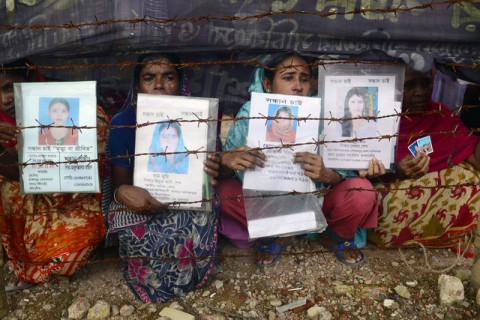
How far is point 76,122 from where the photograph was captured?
1.95 meters

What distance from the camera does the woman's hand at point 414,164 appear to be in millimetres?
2324

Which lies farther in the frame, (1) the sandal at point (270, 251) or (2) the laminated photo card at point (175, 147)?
(1) the sandal at point (270, 251)

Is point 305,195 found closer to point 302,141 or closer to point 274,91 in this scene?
point 302,141

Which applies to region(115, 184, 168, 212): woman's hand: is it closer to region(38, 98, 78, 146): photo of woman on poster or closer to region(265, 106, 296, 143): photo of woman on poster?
region(38, 98, 78, 146): photo of woman on poster

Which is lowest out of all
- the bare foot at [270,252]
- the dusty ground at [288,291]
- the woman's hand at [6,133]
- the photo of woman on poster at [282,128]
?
the dusty ground at [288,291]

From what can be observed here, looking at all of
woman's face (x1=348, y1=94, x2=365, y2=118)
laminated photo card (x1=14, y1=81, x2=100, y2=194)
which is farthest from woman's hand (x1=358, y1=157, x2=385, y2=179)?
laminated photo card (x1=14, y1=81, x2=100, y2=194)

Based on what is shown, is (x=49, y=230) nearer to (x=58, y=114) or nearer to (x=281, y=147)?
(x=58, y=114)

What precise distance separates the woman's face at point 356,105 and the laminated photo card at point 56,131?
122 cm

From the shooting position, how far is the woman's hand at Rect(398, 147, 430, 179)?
2.32m

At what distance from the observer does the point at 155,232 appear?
225 cm

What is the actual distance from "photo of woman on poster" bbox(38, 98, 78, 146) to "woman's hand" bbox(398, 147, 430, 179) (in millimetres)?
1676

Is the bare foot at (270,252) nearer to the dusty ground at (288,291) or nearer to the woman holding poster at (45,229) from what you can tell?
the dusty ground at (288,291)

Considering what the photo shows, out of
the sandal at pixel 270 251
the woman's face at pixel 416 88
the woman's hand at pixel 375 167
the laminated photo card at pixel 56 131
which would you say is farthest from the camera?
the sandal at pixel 270 251

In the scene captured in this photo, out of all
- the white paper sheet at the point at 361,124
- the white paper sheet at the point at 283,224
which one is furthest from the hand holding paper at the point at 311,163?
the white paper sheet at the point at 283,224
